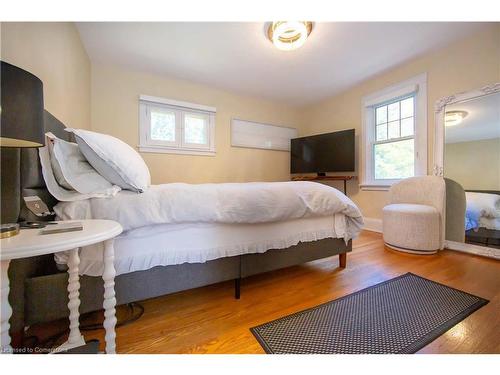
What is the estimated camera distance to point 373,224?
127 inches

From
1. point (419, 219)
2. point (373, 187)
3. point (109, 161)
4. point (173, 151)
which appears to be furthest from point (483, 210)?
point (173, 151)

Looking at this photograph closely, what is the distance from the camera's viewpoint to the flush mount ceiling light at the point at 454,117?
2.34 m

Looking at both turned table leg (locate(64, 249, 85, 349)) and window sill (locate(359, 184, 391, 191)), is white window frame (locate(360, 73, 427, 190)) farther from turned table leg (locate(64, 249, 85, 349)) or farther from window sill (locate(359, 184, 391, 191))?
turned table leg (locate(64, 249, 85, 349))

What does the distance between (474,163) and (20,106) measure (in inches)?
135

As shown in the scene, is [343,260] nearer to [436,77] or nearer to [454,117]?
[454,117]

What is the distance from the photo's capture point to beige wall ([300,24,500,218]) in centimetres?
218

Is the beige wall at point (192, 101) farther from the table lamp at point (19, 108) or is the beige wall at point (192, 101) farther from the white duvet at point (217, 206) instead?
the table lamp at point (19, 108)

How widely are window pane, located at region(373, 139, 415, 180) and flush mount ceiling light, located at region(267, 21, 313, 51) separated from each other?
78.9 inches

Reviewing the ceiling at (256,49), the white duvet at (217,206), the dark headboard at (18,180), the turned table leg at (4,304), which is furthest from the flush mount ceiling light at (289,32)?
the turned table leg at (4,304)

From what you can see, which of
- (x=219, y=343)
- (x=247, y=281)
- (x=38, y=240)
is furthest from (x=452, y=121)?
(x=38, y=240)

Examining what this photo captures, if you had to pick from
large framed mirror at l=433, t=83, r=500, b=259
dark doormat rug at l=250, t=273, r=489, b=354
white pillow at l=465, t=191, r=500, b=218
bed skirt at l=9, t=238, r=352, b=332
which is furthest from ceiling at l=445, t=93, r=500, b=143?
bed skirt at l=9, t=238, r=352, b=332

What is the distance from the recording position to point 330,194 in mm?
1611

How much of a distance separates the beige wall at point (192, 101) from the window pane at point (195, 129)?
23cm

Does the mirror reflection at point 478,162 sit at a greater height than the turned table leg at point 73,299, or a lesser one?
greater
